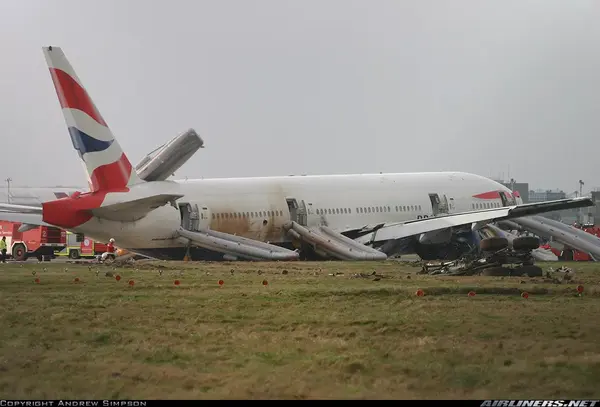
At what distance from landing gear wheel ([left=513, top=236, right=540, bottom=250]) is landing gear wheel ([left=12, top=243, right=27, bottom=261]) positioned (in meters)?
43.4

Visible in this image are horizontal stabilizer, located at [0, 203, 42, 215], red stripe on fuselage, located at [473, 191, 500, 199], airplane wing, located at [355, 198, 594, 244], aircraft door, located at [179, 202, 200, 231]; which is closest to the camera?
airplane wing, located at [355, 198, 594, 244]

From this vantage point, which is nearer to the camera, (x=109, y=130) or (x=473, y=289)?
(x=473, y=289)

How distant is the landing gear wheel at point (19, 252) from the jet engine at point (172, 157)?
942 inches

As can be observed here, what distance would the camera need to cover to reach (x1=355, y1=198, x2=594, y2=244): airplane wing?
4372cm

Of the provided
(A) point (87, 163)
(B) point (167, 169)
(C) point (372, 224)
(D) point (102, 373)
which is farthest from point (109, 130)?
(D) point (102, 373)

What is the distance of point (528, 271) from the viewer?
28.9 metres

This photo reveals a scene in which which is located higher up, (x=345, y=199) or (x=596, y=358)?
(x=345, y=199)

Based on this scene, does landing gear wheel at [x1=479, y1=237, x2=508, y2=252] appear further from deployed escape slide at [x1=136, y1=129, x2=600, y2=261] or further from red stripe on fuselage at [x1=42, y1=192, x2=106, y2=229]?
red stripe on fuselage at [x1=42, y1=192, x2=106, y2=229]

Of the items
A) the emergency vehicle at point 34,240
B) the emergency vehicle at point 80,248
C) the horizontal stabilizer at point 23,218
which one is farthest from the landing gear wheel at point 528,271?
the emergency vehicle at point 80,248

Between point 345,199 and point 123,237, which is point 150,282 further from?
point 345,199

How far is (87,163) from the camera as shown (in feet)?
134

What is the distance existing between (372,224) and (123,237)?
47.5 feet

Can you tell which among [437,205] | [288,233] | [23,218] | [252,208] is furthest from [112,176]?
[437,205]

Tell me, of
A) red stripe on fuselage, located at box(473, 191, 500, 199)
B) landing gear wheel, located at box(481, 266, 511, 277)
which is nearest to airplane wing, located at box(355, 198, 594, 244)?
red stripe on fuselage, located at box(473, 191, 500, 199)
